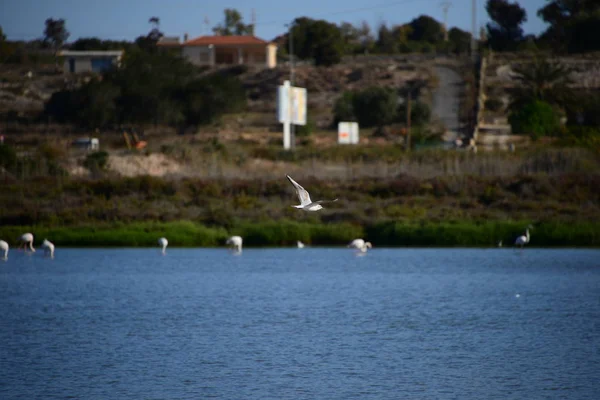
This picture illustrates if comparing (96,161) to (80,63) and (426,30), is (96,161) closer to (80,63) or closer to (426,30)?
(80,63)

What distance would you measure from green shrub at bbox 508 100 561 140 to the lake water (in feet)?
105

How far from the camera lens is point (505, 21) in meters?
109

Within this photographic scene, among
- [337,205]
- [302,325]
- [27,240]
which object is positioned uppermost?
[337,205]

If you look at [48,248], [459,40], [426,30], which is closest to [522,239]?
[48,248]

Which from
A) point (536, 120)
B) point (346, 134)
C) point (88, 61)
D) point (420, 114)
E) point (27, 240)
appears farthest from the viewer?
point (88, 61)

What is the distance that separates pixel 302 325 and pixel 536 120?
46712 mm

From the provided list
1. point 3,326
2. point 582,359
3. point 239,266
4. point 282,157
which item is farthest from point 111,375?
point 282,157

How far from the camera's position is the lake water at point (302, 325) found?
52.3ft

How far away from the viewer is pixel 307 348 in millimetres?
18750

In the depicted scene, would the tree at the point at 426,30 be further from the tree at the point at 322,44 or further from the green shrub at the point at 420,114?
the green shrub at the point at 420,114

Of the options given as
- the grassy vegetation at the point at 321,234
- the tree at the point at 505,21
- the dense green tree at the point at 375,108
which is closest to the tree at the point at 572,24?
the tree at the point at 505,21

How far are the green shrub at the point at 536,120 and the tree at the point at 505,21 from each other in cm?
4172

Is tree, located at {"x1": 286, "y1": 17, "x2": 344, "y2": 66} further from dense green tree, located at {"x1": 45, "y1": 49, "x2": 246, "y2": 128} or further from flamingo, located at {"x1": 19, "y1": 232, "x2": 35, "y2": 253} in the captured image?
flamingo, located at {"x1": 19, "y1": 232, "x2": 35, "y2": 253}

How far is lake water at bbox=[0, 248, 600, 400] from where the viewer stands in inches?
628
